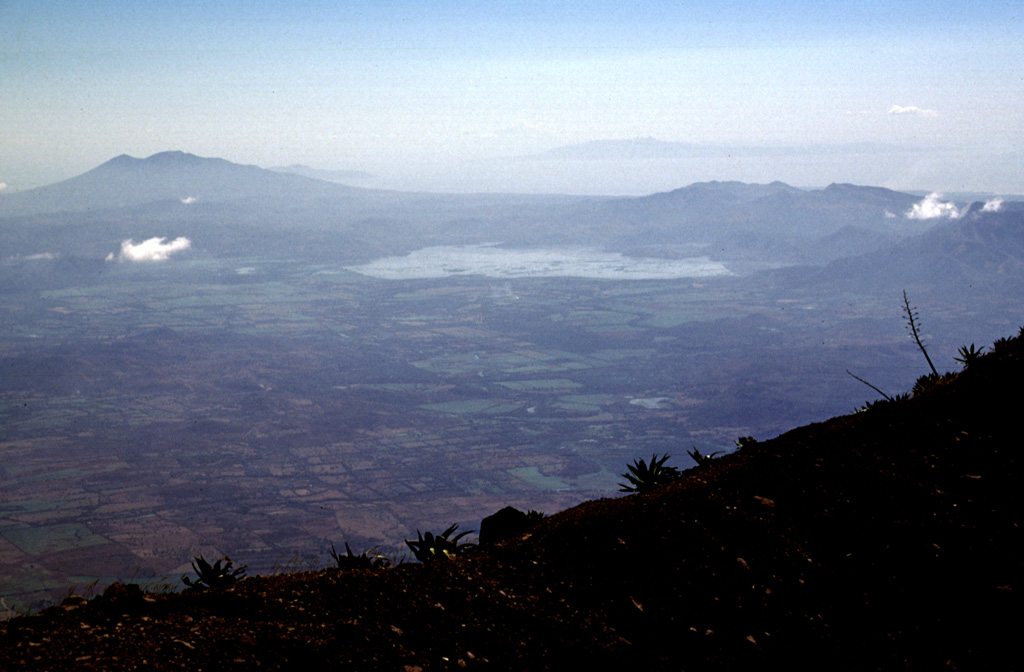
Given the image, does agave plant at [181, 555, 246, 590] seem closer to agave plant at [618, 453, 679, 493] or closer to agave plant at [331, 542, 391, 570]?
agave plant at [331, 542, 391, 570]

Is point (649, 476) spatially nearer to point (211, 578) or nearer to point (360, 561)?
point (360, 561)

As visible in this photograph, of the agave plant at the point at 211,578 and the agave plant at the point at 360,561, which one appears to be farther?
the agave plant at the point at 360,561

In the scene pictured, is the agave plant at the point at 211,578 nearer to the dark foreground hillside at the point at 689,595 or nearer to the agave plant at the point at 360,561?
the dark foreground hillside at the point at 689,595

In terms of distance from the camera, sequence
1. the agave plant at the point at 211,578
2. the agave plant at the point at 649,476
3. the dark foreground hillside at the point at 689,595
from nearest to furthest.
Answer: the dark foreground hillside at the point at 689,595 < the agave plant at the point at 211,578 < the agave plant at the point at 649,476

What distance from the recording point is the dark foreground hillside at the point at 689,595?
680cm

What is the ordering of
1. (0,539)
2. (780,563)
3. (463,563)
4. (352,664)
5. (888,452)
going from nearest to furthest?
(352,664)
(780,563)
(463,563)
(888,452)
(0,539)

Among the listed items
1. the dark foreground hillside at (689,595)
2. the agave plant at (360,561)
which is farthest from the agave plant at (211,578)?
the agave plant at (360,561)

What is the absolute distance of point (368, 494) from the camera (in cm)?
19862

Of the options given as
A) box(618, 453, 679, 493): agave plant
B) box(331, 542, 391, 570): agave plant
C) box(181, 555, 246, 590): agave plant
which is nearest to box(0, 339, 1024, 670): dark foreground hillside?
box(181, 555, 246, 590): agave plant

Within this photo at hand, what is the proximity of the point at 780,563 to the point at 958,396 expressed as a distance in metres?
4.71

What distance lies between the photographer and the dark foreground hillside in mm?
6805

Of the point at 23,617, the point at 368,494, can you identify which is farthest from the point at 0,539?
the point at 23,617

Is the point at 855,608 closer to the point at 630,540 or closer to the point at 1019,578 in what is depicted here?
the point at 1019,578

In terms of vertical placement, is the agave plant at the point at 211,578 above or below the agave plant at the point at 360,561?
above
